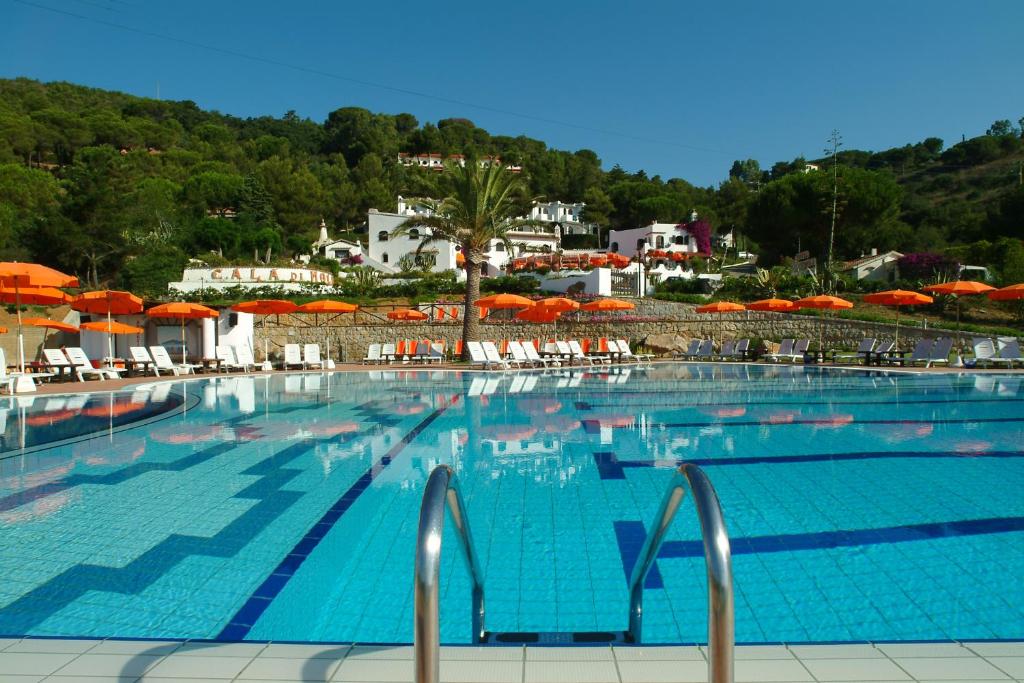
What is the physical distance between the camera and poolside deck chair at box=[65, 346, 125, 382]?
17.2 meters

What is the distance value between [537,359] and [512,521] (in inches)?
632

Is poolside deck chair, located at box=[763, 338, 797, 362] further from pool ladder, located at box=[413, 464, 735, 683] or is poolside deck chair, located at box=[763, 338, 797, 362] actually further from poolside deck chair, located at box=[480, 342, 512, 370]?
pool ladder, located at box=[413, 464, 735, 683]

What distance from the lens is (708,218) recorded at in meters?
67.2

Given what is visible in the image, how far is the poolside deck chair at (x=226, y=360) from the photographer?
2074cm

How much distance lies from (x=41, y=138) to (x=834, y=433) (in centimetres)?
6458

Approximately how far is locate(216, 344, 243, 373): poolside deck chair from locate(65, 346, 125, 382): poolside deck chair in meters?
3.13

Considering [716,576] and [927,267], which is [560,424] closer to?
[716,576]

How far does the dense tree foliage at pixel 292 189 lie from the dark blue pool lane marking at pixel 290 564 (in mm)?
19402

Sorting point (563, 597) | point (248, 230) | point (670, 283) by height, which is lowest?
point (563, 597)

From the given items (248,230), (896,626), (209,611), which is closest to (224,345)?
(209,611)

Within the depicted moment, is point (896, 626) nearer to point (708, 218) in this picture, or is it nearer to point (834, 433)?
point (834, 433)

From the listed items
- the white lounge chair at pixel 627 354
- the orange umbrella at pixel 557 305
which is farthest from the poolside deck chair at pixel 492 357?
the white lounge chair at pixel 627 354

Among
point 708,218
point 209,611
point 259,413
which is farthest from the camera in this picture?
point 708,218

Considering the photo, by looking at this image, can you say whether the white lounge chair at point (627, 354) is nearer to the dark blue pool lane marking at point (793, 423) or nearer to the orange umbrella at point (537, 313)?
the orange umbrella at point (537, 313)
